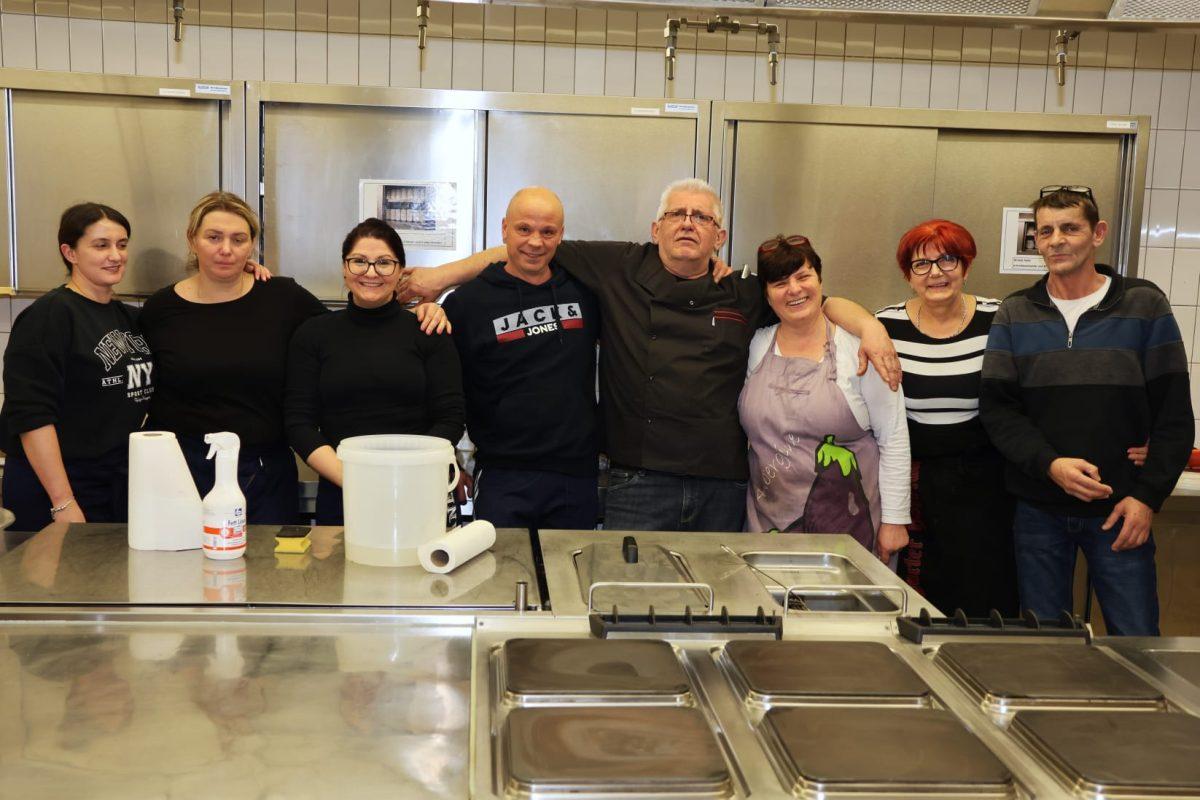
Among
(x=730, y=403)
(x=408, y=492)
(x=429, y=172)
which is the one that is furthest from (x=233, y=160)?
(x=408, y=492)

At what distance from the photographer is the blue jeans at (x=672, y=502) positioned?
240cm

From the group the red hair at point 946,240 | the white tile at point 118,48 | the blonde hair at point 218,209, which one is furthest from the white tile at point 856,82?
the white tile at point 118,48

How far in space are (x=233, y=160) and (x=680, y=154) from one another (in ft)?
4.69

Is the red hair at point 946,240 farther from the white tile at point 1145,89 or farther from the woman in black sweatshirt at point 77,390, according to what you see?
the woman in black sweatshirt at point 77,390

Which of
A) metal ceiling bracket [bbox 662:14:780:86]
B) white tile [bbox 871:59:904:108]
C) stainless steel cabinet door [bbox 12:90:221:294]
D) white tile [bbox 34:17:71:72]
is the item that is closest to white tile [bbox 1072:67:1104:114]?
white tile [bbox 871:59:904:108]

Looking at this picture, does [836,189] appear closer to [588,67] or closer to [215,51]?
[588,67]

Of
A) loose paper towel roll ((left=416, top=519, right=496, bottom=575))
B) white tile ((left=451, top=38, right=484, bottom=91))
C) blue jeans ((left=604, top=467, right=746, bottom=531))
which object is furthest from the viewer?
white tile ((left=451, top=38, right=484, bottom=91))

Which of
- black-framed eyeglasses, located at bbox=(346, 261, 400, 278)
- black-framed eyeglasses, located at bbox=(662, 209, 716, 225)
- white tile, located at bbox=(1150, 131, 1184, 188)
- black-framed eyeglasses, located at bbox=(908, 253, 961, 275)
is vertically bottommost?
black-framed eyeglasses, located at bbox=(346, 261, 400, 278)

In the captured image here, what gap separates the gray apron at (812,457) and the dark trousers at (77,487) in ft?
4.93

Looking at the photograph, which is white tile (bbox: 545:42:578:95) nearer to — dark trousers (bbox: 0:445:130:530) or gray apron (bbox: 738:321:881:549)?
gray apron (bbox: 738:321:881:549)

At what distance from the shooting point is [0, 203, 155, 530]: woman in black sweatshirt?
219 centimetres

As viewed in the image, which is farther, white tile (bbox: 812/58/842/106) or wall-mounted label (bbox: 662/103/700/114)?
white tile (bbox: 812/58/842/106)

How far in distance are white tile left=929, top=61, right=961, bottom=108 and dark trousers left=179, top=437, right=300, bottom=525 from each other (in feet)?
8.39

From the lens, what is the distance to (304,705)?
1030 mm
